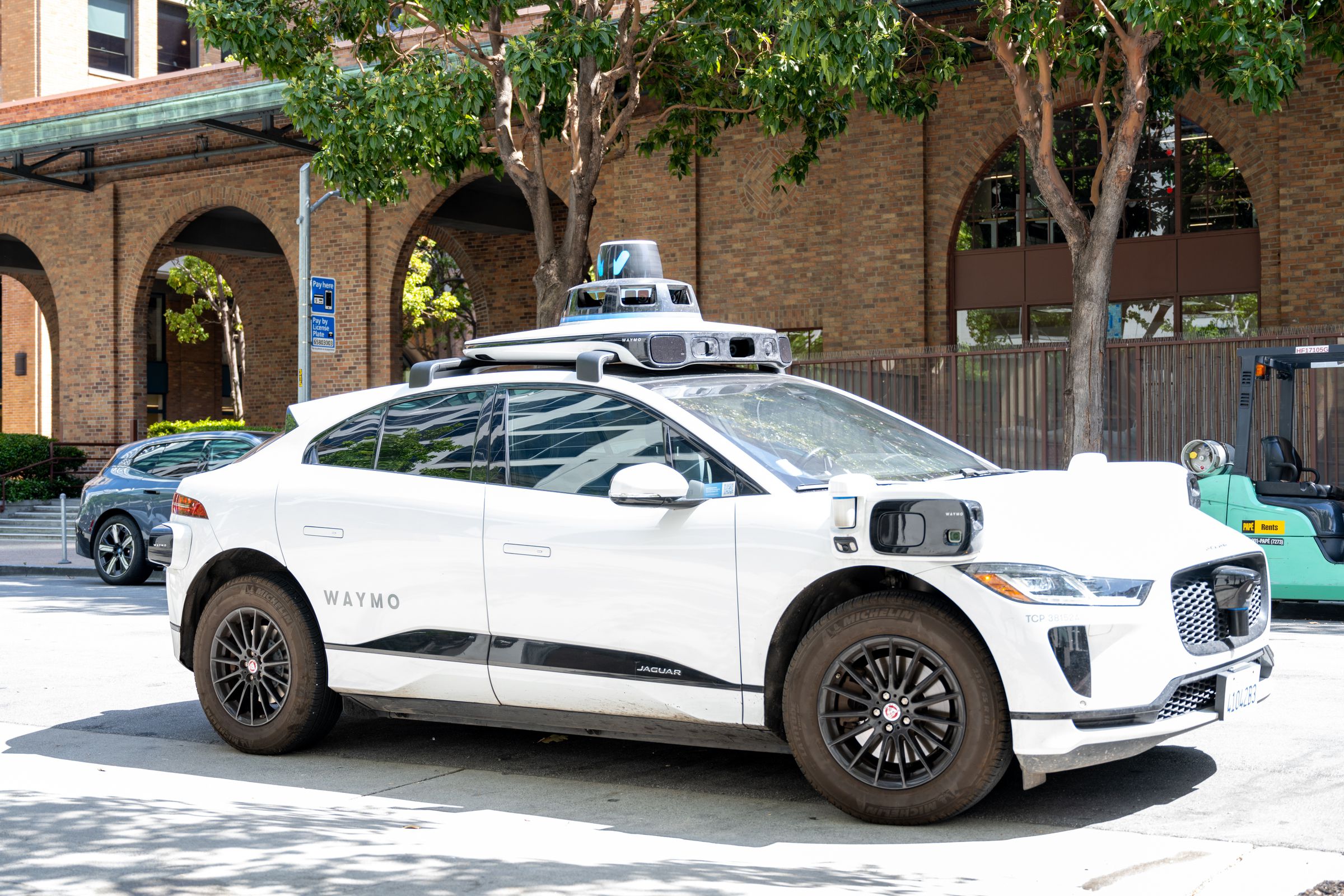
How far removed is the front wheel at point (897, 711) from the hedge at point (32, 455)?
978 inches

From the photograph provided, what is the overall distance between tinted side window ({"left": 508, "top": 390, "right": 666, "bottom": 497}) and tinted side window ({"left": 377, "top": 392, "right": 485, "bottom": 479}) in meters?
0.22

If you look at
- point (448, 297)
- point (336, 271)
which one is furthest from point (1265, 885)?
point (448, 297)

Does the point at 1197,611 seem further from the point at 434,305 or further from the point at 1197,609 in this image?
the point at 434,305

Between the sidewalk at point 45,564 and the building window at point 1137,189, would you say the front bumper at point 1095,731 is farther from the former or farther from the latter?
the building window at point 1137,189

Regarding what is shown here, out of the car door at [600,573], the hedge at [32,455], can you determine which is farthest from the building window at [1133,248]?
the hedge at [32,455]

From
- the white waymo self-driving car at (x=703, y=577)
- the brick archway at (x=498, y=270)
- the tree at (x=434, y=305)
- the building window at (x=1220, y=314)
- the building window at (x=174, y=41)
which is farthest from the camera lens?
the building window at (x=174, y=41)

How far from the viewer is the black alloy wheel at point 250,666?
21.0 feet

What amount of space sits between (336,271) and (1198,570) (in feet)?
73.3

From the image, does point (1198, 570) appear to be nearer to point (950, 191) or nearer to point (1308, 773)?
point (1308, 773)

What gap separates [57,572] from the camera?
18141 millimetres

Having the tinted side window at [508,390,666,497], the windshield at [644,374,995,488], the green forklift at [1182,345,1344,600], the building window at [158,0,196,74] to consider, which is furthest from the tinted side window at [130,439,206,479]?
the building window at [158,0,196,74]

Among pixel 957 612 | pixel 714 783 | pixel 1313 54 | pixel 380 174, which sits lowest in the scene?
pixel 714 783

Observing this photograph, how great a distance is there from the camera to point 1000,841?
16.1 feet

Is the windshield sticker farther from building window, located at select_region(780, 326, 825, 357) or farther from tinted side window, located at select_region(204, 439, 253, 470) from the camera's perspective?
tinted side window, located at select_region(204, 439, 253, 470)
